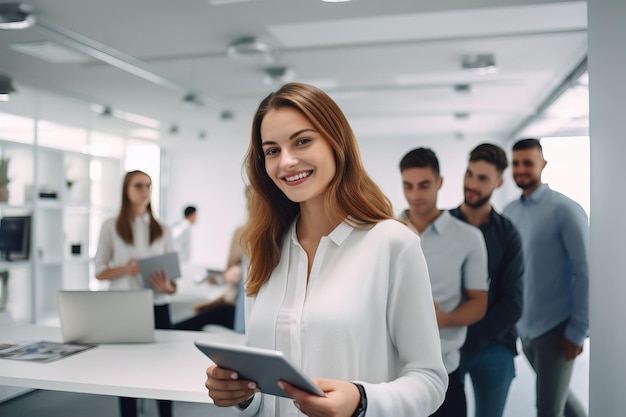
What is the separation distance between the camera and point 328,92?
19.7 feet

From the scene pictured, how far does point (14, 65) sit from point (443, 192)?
5741 millimetres

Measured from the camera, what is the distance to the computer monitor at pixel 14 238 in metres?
5.18

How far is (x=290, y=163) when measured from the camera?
50.4 inches

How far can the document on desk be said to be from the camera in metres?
2.15

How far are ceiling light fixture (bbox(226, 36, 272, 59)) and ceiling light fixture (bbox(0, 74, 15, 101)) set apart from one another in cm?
240

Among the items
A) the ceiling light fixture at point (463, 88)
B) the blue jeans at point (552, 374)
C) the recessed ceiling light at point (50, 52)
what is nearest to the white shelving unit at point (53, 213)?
the recessed ceiling light at point (50, 52)

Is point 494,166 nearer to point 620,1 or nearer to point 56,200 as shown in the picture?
point 620,1

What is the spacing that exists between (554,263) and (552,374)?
22.3 inches

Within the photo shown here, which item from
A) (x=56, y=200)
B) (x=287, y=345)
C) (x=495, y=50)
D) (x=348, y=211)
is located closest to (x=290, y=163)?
(x=348, y=211)

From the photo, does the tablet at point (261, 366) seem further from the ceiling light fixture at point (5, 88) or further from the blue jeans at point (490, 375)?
the ceiling light fixture at point (5, 88)

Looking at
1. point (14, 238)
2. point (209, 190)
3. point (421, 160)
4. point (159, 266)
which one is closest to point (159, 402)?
point (159, 266)

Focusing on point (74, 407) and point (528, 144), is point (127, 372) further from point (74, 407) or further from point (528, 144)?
point (528, 144)

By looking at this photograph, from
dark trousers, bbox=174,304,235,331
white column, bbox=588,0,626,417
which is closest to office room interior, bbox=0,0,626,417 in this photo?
white column, bbox=588,0,626,417

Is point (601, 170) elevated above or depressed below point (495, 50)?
below
